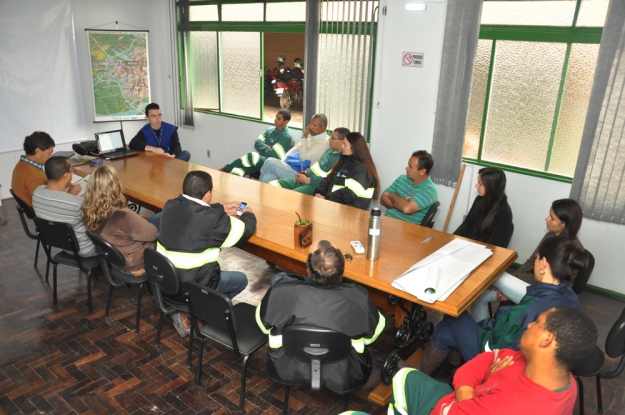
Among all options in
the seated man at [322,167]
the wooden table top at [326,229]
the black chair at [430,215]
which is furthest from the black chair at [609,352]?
the seated man at [322,167]

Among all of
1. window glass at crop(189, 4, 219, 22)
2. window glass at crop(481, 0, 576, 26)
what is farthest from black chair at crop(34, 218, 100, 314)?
window glass at crop(189, 4, 219, 22)

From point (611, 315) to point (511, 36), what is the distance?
273cm

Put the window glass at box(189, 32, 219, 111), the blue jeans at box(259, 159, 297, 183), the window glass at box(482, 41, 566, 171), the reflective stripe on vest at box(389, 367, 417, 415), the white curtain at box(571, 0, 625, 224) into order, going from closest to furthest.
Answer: the reflective stripe on vest at box(389, 367, 417, 415)
the white curtain at box(571, 0, 625, 224)
the window glass at box(482, 41, 566, 171)
the blue jeans at box(259, 159, 297, 183)
the window glass at box(189, 32, 219, 111)

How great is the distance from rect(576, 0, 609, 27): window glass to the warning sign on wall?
156 cm

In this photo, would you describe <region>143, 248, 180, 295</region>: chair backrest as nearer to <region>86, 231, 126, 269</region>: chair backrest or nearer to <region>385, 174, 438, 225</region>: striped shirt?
<region>86, 231, 126, 269</region>: chair backrest

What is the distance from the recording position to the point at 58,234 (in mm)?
3971

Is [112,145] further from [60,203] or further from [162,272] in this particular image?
[162,272]

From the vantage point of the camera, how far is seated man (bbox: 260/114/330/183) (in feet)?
19.5

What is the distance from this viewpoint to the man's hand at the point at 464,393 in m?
2.17

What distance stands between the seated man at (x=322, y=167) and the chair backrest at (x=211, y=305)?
8.38ft

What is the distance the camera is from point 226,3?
7.62 metres

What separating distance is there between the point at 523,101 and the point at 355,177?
191 cm

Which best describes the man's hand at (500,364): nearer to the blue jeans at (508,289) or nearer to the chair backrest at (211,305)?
the blue jeans at (508,289)

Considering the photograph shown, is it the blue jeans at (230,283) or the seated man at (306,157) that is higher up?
the seated man at (306,157)
